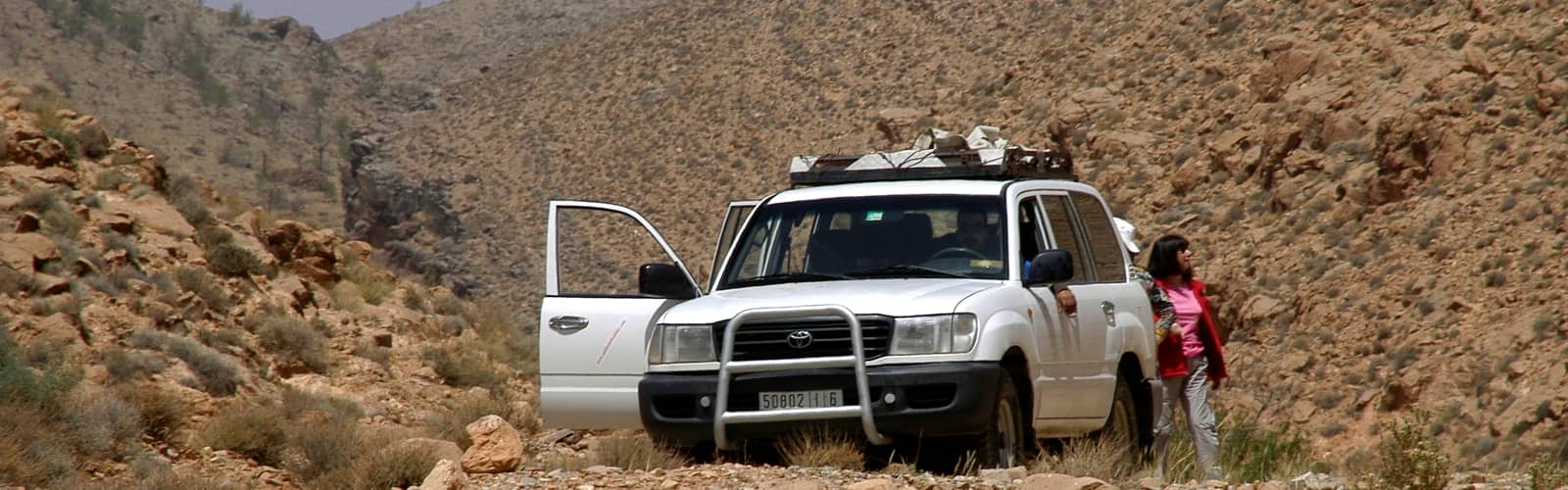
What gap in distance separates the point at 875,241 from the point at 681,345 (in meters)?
1.42

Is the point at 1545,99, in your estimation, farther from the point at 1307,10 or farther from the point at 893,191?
the point at 893,191

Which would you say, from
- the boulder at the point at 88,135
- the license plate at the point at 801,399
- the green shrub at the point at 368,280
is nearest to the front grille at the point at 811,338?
the license plate at the point at 801,399

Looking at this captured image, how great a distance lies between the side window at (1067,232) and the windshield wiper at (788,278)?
1.39 meters

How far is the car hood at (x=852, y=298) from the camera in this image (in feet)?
28.2

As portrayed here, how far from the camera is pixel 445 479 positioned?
8172 mm

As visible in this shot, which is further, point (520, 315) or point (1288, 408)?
point (520, 315)

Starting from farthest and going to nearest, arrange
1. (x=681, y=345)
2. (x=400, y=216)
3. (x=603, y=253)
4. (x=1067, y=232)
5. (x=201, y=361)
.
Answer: (x=400, y=216), (x=603, y=253), (x=201, y=361), (x=1067, y=232), (x=681, y=345)

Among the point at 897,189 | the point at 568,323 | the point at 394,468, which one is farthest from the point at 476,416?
the point at 897,189

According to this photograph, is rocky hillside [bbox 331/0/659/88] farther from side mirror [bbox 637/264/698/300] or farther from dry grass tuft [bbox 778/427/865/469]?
dry grass tuft [bbox 778/427/865/469]

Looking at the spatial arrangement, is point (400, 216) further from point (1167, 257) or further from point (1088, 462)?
point (1088, 462)

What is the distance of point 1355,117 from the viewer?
28.8m

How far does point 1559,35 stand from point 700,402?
22517 mm

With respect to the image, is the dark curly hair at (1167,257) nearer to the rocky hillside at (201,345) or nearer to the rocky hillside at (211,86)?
the rocky hillside at (201,345)

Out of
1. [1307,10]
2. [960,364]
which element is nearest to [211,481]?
[960,364]
